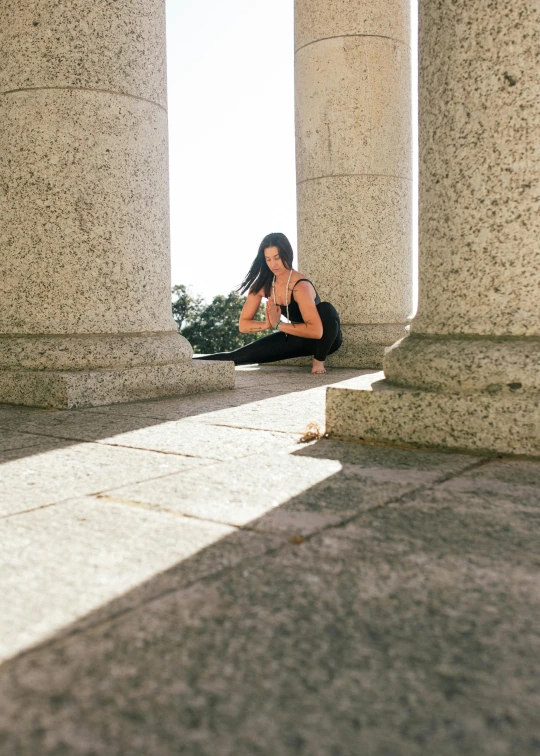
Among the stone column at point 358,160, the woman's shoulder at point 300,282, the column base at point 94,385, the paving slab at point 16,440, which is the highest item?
the stone column at point 358,160

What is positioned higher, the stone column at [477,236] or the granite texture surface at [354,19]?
the granite texture surface at [354,19]

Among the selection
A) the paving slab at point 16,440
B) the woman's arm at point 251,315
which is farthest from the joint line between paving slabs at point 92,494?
the woman's arm at point 251,315

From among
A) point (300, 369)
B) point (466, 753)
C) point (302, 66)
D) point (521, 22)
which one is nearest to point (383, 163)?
point (302, 66)

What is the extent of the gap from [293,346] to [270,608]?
12308mm

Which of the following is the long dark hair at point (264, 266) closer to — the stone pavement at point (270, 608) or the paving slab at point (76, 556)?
the stone pavement at point (270, 608)

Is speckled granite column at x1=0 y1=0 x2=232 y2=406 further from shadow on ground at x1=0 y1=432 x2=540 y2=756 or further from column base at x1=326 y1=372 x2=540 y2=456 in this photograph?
shadow on ground at x1=0 y1=432 x2=540 y2=756

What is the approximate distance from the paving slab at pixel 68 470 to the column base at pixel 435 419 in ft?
5.29

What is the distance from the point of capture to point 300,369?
15617mm

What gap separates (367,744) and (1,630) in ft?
4.70

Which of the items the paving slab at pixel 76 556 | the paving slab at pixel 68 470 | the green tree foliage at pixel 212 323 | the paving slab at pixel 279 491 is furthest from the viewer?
the green tree foliage at pixel 212 323

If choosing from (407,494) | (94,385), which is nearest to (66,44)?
(94,385)

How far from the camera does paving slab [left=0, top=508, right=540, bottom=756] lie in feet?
6.66

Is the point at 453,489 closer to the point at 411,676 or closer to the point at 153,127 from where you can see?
the point at 411,676

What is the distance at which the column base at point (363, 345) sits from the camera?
15.7 m
